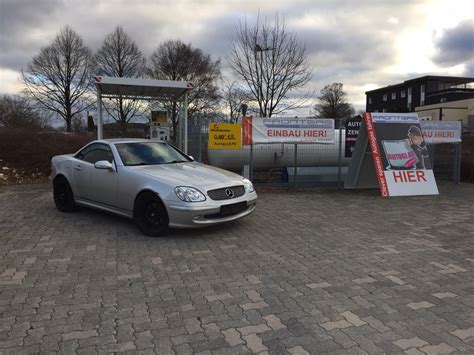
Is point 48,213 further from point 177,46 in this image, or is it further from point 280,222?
point 177,46

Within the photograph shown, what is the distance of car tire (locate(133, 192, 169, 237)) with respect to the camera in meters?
6.15

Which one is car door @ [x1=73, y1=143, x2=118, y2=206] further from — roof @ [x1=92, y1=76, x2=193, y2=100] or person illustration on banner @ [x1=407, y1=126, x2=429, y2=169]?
person illustration on banner @ [x1=407, y1=126, x2=429, y2=169]

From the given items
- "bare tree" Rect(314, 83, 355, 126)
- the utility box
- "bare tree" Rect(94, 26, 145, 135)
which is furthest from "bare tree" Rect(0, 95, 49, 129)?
"bare tree" Rect(314, 83, 355, 126)

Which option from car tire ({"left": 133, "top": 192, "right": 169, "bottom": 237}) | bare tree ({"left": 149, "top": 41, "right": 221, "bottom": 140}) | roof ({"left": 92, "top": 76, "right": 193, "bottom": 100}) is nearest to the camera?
car tire ({"left": 133, "top": 192, "right": 169, "bottom": 237})

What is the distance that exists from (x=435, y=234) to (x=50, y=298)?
546 centimetres

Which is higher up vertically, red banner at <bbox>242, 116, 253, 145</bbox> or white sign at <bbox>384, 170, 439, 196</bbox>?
red banner at <bbox>242, 116, 253, 145</bbox>

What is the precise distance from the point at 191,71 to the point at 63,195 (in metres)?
35.6

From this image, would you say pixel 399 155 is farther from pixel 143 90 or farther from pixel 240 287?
pixel 240 287

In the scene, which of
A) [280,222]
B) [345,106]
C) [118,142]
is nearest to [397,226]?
[280,222]

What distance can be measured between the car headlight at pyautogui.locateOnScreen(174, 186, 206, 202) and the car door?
1297 mm

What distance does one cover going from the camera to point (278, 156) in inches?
496

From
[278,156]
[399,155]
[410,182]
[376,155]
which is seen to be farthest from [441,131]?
[278,156]

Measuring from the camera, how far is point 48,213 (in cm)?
800

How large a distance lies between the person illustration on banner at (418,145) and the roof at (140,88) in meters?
6.01
